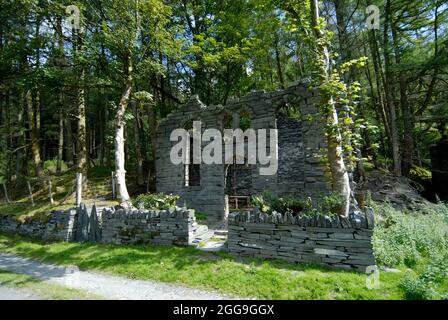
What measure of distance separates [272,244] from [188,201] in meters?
6.79

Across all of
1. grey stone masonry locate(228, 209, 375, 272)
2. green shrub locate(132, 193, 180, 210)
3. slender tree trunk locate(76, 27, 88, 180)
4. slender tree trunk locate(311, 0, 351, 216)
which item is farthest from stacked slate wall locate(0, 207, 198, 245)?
slender tree trunk locate(311, 0, 351, 216)

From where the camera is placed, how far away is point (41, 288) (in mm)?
4957

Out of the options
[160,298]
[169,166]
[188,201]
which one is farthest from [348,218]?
[169,166]

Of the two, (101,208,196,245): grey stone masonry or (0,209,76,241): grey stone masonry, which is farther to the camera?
(0,209,76,241): grey stone masonry

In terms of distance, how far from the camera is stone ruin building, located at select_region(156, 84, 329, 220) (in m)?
9.36

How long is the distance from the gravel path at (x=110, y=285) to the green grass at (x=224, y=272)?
0.68ft

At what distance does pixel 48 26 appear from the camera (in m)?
10.9

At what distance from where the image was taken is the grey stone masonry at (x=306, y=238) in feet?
15.6

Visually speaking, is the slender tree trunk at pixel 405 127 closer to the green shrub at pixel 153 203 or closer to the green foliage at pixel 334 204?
the green foliage at pixel 334 204

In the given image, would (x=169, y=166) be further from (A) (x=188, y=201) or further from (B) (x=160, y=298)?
(B) (x=160, y=298)

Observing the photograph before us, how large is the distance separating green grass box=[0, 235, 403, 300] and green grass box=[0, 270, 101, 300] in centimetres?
93

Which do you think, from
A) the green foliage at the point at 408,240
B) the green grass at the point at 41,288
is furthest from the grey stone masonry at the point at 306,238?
the green grass at the point at 41,288

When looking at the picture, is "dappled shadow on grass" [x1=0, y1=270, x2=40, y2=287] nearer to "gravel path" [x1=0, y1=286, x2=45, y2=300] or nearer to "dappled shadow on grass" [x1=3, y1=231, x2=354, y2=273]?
"gravel path" [x1=0, y1=286, x2=45, y2=300]

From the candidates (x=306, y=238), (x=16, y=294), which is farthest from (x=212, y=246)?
(x=16, y=294)
